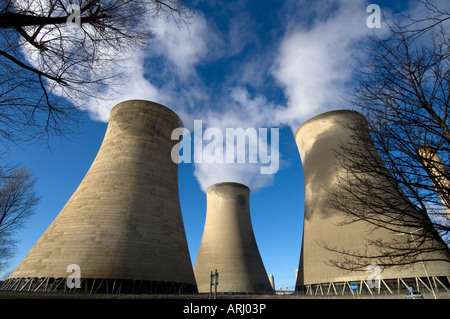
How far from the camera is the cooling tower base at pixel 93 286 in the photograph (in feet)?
33.6

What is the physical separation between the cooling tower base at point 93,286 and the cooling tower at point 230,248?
10980 millimetres

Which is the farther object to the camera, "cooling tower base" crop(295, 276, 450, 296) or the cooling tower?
the cooling tower

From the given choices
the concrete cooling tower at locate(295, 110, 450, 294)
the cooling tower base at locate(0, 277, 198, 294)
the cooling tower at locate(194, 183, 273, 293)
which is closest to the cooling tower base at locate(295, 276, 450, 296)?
the concrete cooling tower at locate(295, 110, 450, 294)

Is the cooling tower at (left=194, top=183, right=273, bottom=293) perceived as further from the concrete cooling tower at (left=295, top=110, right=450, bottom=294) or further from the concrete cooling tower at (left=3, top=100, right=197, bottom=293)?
the concrete cooling tower at (left=3, top=100, right=197, bottom=293)

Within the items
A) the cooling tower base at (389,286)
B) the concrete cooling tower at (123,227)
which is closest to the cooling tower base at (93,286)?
the concrete cooling tower at (123,227)

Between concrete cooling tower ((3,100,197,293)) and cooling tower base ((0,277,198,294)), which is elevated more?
concrete cooling tower ((3,100,197,293))

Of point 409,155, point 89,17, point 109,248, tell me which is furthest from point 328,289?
point 89,17

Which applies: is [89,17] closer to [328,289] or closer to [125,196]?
[125,196]

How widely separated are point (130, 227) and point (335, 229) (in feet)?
35.2

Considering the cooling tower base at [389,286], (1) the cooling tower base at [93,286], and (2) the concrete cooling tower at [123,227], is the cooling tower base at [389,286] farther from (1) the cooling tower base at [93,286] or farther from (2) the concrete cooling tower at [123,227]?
(1) the cooling tower base at [93,286]

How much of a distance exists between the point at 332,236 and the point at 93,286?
38.9ft

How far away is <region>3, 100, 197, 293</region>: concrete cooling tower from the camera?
10.7 meters

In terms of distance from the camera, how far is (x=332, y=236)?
44.5 ft
